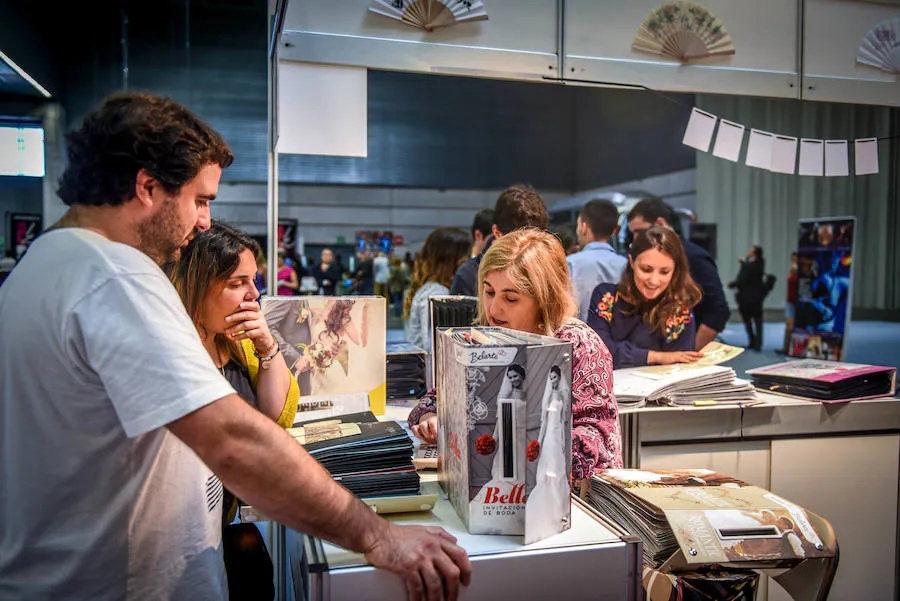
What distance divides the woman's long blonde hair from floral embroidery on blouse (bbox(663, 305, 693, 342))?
137cm

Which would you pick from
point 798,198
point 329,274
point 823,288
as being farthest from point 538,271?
point 798,198

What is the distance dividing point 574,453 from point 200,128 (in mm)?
1053

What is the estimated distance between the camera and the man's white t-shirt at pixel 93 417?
86 centimetres

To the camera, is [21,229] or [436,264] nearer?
[436,264]

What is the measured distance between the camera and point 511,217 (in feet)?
9.32

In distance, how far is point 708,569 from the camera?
1324 millimetres

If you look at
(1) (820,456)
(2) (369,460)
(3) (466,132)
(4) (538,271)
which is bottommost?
(1) (820,456)

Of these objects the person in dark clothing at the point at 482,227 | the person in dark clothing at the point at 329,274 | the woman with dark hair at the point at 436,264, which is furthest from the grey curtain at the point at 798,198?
the person in dark clothing at the point at 329,274

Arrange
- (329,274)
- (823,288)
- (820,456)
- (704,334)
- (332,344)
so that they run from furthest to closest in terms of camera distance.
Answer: (329,274), (823,288), (704,334), (820,456), (332,344)

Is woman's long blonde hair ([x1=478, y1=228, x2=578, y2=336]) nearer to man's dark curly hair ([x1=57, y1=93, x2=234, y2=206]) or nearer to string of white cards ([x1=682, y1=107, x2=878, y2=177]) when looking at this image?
man's dark curly hair ([x1=57, y1=93, x2=234, y2=206])

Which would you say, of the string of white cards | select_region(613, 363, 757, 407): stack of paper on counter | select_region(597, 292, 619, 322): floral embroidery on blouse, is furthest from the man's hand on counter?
the string of white cards

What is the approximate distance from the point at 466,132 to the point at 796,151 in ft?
31.2

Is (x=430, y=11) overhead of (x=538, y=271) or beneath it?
overhead

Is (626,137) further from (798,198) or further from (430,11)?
(430,11)
